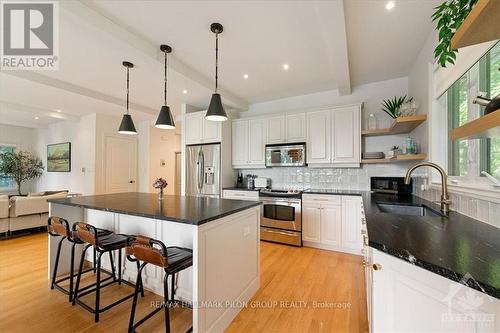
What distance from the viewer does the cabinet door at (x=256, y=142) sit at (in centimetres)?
425

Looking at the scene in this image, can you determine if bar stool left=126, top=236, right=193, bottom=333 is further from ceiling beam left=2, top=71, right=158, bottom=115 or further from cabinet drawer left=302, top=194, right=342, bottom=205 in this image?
ceiling beam left=2, top=71, right=158, bottom=115

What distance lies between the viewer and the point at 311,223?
347cm

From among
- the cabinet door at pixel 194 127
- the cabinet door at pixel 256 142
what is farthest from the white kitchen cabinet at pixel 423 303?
the cabinet door at pixel 194 127

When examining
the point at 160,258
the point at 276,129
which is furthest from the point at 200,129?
the point at 160,258

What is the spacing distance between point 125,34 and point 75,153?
5088 millimetres

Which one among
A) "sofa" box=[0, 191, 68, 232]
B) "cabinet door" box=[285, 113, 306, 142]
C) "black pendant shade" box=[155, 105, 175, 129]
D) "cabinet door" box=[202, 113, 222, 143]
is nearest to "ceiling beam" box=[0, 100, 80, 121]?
"sofa" box=[0, 191, 68, 232]

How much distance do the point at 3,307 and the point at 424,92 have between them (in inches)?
194

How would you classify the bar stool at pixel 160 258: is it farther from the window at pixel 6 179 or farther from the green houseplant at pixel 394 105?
the window at pixel 6 179

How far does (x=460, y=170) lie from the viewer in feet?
6.12

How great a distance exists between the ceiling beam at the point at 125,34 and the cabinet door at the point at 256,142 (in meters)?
1.30

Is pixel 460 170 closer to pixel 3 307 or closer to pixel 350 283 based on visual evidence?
pixel 350 283

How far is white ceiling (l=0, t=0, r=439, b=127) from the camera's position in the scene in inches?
78.0

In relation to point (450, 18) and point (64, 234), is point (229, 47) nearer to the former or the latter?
point (450, 18)

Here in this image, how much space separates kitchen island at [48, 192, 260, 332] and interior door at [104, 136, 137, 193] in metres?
3.36
